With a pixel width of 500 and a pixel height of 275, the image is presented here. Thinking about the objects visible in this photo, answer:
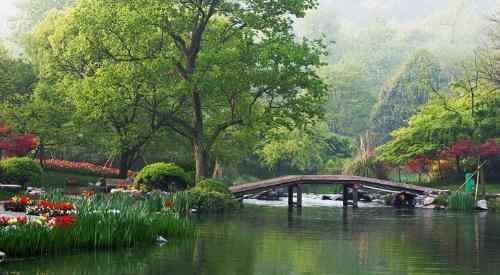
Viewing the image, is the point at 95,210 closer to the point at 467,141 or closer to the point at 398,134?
the point at 467,141

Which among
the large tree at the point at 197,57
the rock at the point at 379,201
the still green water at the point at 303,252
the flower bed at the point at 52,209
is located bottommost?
the still green water at the point at 303,252

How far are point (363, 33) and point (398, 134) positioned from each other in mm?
85618

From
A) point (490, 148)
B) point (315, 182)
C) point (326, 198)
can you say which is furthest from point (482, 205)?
point (326, 198)

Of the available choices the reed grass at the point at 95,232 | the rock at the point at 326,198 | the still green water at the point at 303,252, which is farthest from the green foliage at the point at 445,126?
the reed grass at the point at 95,232

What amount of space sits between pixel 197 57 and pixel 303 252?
21.9 metres

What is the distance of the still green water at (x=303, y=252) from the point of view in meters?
15.1

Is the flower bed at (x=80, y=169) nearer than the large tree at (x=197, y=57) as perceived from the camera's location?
No

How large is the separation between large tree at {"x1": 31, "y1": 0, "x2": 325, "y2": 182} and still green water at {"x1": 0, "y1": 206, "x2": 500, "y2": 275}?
9847mm

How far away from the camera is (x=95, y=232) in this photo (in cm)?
1702

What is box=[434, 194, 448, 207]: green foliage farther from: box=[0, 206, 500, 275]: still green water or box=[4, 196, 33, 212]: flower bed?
box=[4, 196, 33, 212]: flower bed

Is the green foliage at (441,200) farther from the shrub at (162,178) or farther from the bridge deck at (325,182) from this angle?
the shrub at (162,178)

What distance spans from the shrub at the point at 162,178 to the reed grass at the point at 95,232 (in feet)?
51.9

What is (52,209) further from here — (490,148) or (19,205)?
(490,148)

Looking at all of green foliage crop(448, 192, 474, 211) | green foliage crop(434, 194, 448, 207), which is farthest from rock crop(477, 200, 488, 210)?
green foliage crop(434, 194, 448, 207)
